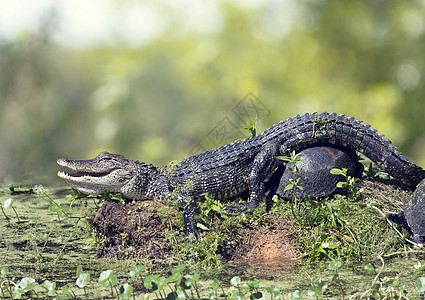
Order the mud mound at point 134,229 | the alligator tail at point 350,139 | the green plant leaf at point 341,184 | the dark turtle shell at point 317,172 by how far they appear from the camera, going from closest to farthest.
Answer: the mud mound at point 134,229 < the green plant leaf at point 341,184 < the dark turtle shell at point 317,172 < the alligator tail at point 350,139

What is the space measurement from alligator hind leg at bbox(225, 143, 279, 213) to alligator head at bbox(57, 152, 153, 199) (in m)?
1.10

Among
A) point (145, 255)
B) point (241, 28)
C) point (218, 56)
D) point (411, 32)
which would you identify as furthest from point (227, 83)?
point (145, 255)

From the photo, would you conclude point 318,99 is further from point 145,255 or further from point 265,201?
point 145,255

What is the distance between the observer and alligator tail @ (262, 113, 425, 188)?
613 cm

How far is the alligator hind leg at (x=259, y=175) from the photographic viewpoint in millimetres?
5898

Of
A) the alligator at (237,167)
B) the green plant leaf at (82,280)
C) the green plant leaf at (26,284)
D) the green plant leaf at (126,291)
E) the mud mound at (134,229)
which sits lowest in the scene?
the green plant leaf at (126,291)

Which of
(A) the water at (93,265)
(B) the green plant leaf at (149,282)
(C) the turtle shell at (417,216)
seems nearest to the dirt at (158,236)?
(A) the water at (93,265)

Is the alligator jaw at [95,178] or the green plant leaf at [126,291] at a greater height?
the alligator jaw at [95,178]

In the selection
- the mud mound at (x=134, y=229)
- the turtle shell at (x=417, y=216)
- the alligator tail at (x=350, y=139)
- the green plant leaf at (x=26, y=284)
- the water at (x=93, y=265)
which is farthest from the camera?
the alligator tail at (x=350, y=139)

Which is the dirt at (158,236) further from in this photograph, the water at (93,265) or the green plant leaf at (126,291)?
the green plant leaf at (126,291)

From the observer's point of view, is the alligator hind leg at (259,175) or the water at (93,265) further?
the alligator hind leg at (259,175)

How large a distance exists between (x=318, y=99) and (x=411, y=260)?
8148 millimetres

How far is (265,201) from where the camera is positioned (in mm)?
5992

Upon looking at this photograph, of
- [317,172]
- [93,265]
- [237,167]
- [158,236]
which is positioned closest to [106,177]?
[158,236]
